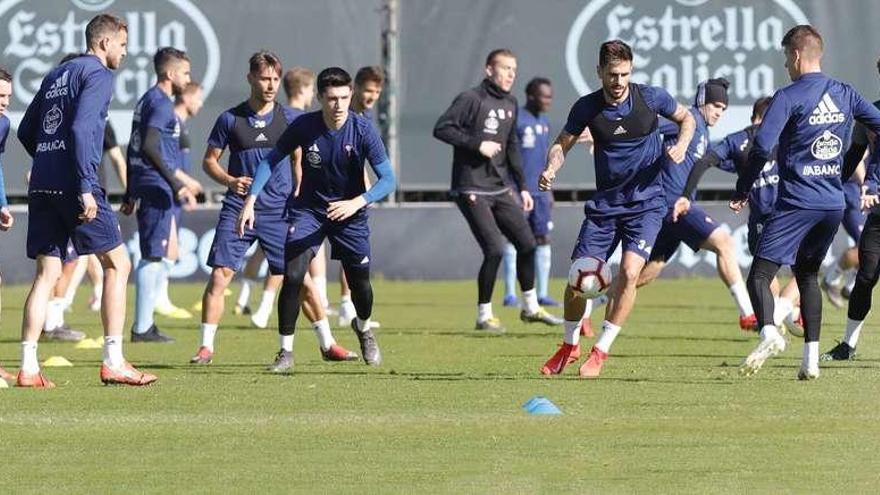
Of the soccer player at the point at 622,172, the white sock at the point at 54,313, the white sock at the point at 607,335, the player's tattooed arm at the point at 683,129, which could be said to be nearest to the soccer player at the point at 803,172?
the player's tattooed arm at the point at 683,129

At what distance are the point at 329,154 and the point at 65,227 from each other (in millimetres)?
2005

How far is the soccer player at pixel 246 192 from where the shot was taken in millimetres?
13969

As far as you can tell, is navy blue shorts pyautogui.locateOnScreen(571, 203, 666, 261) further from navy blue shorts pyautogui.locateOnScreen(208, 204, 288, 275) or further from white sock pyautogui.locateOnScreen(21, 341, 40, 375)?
white sock pyautogui.locateOnScreen(21, 341, 40, 375)

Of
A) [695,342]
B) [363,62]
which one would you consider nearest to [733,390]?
[695,342]

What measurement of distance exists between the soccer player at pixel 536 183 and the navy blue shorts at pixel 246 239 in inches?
265

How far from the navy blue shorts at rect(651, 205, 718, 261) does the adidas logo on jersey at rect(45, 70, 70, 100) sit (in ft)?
19.7

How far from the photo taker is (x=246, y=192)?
46.3 ft

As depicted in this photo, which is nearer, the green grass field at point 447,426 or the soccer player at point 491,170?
the green grass field at point 447,426

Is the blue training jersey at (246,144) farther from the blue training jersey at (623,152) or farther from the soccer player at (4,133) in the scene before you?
the blue training jersey at (623,152)

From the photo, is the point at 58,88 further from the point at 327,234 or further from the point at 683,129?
the point at 683,129

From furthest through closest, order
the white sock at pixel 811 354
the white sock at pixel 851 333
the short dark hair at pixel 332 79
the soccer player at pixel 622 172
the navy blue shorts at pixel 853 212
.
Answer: the navy blue shorts at pixel 853 212 → the white sock at pixel 851 333 → the short dark hair at pixel 332 79 → the soccer player at pixel 622 172 → the white sock at pixel 811 354

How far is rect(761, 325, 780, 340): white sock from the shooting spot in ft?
38.7

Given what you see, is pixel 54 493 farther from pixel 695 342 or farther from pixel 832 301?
pixel 832 301

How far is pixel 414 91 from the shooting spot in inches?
993
